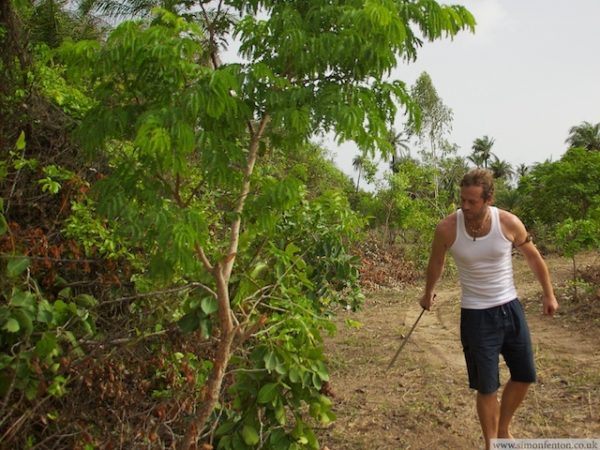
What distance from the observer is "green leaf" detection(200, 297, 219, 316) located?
304cm

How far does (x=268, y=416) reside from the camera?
3.39m

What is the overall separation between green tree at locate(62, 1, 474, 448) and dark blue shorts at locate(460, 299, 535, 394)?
4.49 ft

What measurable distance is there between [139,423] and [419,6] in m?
2.53

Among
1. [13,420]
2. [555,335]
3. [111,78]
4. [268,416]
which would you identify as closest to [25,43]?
[111,78]

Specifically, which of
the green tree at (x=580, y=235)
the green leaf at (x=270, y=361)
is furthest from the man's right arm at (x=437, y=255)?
the green tree at (x=580, y=235)

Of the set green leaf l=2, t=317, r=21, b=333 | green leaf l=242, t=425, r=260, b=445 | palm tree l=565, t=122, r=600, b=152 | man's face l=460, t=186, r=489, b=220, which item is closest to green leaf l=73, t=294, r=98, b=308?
green leaf l=2, t=317, r=21, b=333

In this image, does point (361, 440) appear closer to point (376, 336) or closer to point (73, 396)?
point (73, 396)

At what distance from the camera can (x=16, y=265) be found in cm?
280

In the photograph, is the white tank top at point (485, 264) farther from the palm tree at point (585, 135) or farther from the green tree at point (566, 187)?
the palm tree at point (585, 135)

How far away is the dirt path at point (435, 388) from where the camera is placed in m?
4.18

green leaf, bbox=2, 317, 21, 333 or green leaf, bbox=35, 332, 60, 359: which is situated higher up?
green leaf, bbox=2, 317, 21, 333

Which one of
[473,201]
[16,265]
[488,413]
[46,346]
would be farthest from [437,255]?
[16,265]

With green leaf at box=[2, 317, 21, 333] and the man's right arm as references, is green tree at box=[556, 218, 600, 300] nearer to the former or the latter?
the man's right arm

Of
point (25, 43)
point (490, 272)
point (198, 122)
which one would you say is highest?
point (25, 43)
